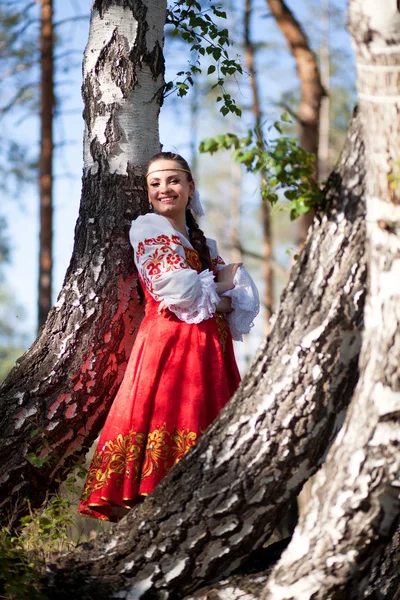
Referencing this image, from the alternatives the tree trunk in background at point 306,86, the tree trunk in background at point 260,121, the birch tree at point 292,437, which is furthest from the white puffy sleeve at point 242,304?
the tree trunk in background at point 260,121

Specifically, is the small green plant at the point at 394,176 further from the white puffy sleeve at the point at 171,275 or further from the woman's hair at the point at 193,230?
the woman's hair at the point at 193,230

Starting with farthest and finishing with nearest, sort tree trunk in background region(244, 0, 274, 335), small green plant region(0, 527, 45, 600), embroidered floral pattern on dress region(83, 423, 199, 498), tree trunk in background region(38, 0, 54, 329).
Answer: tree trunk in background region(244, 0, 274, 335), tree trunk in background region(38, 0, 54, 329), embroidered floral pattern on dress region(83, 423, 199, 498), small green plant region(0, 527, 45, 600)

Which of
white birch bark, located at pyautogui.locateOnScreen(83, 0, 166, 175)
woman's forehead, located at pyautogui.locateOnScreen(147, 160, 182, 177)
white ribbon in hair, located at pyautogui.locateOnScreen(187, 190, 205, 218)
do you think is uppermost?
white birch bark, located at pyautogui.locateOnScreen(83, 0, 166, 175)

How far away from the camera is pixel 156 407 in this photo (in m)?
3.73

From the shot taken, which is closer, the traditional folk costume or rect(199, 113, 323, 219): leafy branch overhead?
rect(199, 113, 323, 219): leafy branch overhead

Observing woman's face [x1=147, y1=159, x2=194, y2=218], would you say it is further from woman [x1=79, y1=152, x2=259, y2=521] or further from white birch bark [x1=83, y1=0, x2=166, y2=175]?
white birch bark [x1=83, y1=0, x2=166, y2=175]

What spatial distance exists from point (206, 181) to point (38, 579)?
2076 centimetres

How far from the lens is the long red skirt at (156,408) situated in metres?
3.66

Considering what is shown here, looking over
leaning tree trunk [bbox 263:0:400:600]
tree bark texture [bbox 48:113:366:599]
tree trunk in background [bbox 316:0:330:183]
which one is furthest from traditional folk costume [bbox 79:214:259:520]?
tree trunk in background [bbox 316:0:330:183]

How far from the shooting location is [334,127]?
17016 millimetres

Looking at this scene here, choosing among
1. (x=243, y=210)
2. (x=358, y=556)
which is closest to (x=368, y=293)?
(x=358, y=556)

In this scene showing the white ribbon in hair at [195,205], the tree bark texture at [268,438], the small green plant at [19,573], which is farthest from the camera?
the white ribbon in hair at [195,205]

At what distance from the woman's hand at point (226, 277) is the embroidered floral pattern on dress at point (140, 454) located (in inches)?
31.1

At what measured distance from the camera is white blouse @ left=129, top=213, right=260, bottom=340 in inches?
147
